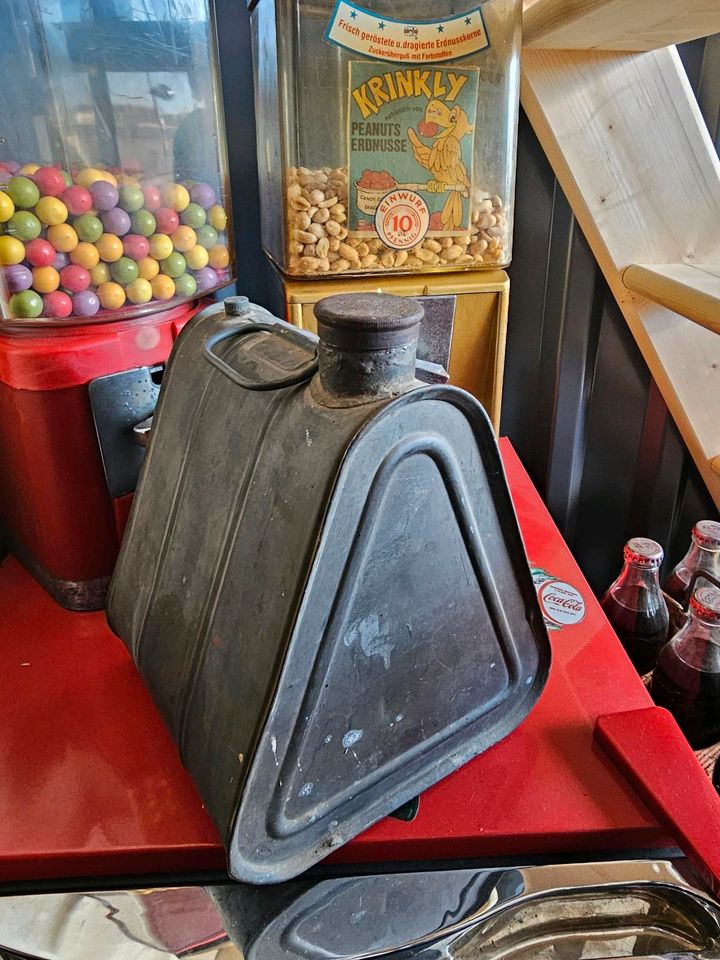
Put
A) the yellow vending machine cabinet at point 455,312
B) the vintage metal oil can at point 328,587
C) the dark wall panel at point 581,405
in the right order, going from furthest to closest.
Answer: the dark wall panel at point 581,405 < the yellow vending machine cabinet at point 455,312 < the vintage metal oil can at point 328,587

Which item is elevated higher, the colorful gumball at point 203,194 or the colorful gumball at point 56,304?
the colorful gumball at point 203,194

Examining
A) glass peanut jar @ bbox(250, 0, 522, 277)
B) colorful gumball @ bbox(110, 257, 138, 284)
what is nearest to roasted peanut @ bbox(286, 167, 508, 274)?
glass peanut jar @ bbox(250, 0, 522, 277)

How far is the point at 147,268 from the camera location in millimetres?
919

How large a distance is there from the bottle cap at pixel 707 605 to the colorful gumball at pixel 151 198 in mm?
817

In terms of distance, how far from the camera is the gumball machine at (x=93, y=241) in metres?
0.85

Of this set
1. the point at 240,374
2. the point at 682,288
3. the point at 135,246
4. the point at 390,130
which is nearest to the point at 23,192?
the point at 135,246

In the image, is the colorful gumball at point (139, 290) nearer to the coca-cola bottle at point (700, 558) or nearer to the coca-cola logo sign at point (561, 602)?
the coca-cola logo sign at point (561, 602)

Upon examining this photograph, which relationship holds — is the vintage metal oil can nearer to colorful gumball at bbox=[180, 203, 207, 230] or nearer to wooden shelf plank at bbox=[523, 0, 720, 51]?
colorful gumball at bbox=[180, 203, 207, 230]

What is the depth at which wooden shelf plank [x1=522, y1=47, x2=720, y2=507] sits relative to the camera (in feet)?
3.74

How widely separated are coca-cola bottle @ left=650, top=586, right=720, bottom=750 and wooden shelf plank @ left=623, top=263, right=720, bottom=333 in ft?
1.16

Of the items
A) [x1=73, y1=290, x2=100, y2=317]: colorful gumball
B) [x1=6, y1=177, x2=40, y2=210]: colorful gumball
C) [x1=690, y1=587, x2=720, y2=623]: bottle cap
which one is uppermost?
[x1=6, y1=177, x2=40, y2=210]: colorful gumball

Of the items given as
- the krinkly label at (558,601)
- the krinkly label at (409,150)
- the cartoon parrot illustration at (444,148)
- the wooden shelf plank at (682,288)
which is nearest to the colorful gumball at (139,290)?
the krinkly label at (409,150)

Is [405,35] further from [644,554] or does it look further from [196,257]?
[644,554]

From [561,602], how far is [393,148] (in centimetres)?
64
